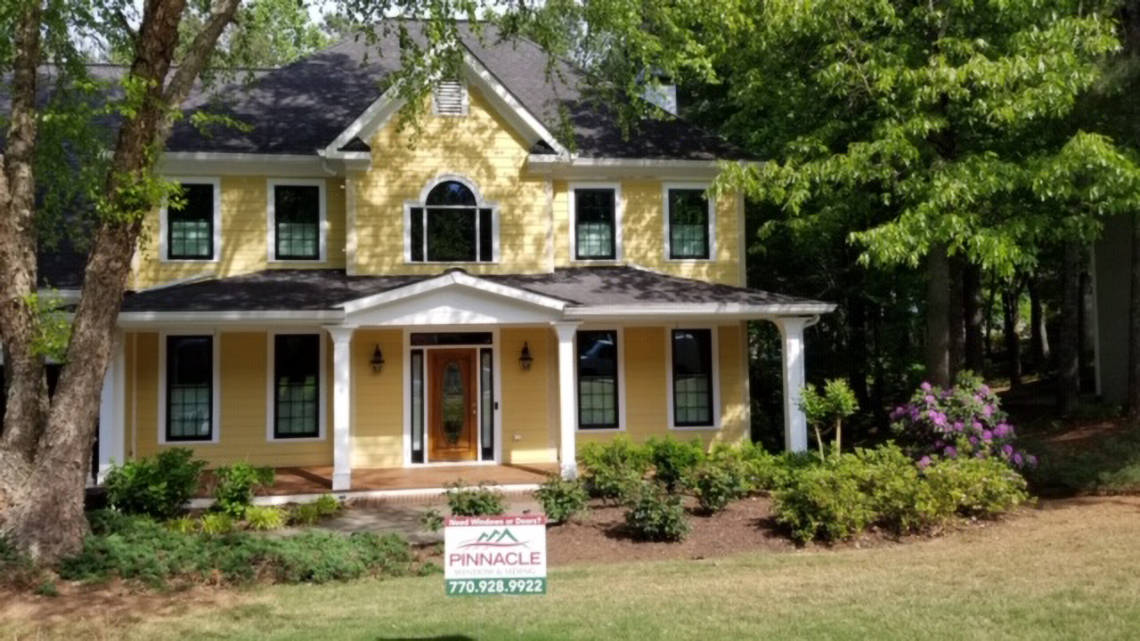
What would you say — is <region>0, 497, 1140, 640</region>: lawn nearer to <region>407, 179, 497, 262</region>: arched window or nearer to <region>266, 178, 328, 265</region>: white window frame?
<region>407, 179, 497, 262</region>: arched window

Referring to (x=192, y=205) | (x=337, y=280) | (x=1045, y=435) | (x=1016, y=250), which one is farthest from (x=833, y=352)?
(x=192, y=205)

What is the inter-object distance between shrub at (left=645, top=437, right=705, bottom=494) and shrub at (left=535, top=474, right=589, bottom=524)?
2.35m

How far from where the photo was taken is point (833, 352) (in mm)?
24109

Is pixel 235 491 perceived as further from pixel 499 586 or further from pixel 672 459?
pixel 499 586

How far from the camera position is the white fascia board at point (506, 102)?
Answer: 16.2 m

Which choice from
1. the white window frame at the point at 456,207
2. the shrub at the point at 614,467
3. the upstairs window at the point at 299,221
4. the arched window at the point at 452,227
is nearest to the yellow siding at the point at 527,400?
the shrub at the point at 614,467

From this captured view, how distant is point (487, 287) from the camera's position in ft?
47.9

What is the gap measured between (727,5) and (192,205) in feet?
32.4

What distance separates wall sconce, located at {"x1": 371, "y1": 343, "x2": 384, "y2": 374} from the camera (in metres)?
16.3

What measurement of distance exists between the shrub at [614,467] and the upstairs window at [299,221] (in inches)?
247

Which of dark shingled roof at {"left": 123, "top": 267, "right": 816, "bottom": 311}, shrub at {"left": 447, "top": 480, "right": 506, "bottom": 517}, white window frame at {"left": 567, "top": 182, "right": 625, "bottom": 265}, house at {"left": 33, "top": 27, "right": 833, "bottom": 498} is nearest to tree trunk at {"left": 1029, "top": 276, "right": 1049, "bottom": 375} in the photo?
house at {"left": 33, "top": 27, "right": 833, "bottom": 498}

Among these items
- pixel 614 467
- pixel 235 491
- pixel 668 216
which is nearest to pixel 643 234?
pixel 668 216

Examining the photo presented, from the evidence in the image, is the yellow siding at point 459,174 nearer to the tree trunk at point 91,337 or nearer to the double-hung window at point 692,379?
the double-hung window at point 692,379

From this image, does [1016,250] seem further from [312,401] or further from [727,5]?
[312,401]
